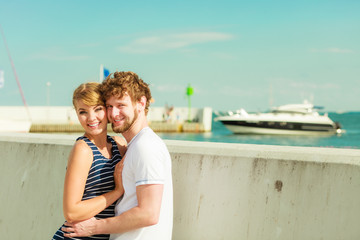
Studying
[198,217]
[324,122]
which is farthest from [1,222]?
[324,122]

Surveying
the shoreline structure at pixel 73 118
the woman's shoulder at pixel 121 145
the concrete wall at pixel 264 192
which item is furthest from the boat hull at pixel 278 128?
the woman's shoulder at pixel 121 145

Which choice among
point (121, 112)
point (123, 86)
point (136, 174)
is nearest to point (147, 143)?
point (136, 174)

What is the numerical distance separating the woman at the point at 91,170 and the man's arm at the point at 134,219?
0.27 feet

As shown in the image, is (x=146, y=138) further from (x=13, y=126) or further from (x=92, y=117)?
(x=13, y=126)

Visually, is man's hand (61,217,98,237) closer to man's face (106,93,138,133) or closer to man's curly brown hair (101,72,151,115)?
man's face (106,93,138,133)

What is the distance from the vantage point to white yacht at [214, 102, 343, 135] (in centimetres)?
5956

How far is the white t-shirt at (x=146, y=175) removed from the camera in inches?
100

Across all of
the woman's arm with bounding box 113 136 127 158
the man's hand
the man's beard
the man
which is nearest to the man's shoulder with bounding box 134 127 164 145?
the man

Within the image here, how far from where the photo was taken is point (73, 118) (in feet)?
206

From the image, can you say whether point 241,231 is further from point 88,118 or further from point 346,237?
point 88,118

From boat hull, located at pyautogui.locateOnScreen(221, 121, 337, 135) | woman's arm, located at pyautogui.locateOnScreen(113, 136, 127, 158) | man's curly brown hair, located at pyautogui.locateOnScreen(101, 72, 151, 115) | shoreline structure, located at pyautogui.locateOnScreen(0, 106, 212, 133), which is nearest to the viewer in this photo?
man's curly brown hair, located at pyautogui.locateOnScreen(101, 72, 151, 115)

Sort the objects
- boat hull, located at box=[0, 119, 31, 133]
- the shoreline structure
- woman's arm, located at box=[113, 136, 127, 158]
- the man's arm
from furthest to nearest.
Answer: the shoreline structure < boat hull, located at box=[0, 119, 31, 133] < woman's arm, located at box=[113, 136, 127, 158] < the man's arm

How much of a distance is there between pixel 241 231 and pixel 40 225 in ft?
7.05

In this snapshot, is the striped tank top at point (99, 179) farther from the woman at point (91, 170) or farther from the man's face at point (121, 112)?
the man's face at point (121, 112)
